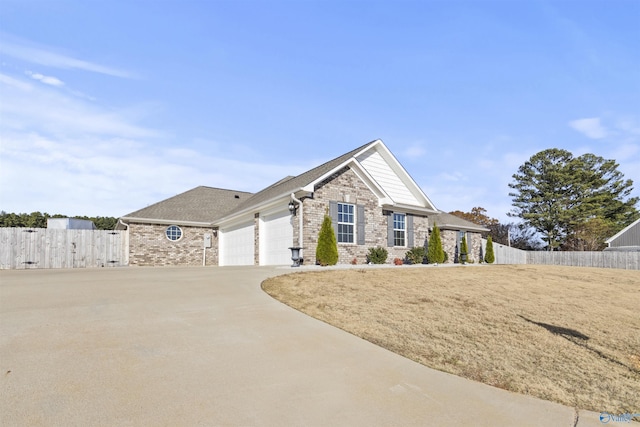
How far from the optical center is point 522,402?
3.14 m

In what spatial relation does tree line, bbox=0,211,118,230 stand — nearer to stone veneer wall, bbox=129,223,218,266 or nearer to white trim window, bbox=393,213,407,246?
stone veneer wall, bbox=129,223,218,266

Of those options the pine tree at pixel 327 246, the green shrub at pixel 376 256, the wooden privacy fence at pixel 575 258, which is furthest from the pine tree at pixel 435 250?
the wooden privacy fence at pixel 575 258

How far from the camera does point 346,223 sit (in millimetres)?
15180

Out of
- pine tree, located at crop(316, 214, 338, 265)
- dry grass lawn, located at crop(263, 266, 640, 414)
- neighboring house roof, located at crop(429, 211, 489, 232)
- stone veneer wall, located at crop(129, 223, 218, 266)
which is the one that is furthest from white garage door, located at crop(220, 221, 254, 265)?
neighboring house roof, located at crop(429, 211, 489, 232)

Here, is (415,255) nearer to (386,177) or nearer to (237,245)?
(386,177)

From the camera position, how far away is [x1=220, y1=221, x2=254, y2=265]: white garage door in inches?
703

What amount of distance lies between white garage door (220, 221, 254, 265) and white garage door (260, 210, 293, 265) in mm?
1246

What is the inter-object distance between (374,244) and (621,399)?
1270 centimetres

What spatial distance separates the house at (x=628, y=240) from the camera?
29712 millimetres

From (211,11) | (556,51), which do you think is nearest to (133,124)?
(211,11)

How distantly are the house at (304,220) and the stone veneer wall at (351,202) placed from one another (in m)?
0.04

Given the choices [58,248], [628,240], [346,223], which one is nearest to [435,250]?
[346,223]

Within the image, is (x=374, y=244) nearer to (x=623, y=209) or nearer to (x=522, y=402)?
(x=522, y=402)

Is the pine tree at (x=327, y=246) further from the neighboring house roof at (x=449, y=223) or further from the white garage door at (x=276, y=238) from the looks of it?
the neighboring house roof at (x=449, y=223)
